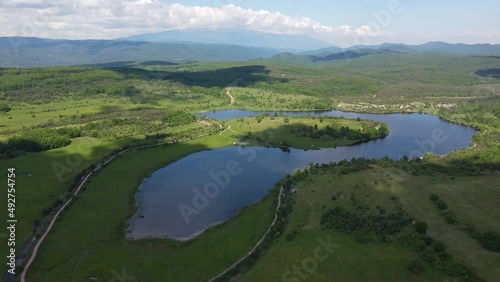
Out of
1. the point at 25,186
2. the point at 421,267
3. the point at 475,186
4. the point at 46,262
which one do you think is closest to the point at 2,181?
the point at 25,186

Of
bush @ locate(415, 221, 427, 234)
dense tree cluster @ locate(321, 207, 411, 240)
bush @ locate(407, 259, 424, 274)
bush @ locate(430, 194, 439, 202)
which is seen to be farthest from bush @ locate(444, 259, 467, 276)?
bush @ locate(430, 194, 439, 202)

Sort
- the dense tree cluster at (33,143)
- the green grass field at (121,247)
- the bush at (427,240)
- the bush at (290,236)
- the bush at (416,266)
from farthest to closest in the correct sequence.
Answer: the dense tree cluster at (33,143), the bush at (290,236), the green grass field at (121,247), the bush at (427,240), the bush at (416,266)

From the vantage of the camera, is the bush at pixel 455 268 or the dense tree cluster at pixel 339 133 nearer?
the bush at pixel 455 268

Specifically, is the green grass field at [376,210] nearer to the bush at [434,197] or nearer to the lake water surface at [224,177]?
the bush at [434,197]

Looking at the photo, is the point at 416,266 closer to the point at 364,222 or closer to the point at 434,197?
the point at 364,222

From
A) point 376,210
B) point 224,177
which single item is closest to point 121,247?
point 224,177

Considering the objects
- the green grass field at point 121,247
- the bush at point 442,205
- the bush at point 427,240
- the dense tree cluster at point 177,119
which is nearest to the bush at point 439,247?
the bush at point 427,240

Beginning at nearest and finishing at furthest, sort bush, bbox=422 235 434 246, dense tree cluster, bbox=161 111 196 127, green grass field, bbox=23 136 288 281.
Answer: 1. bush, bbox=422 235 434 246
2. green grass field, bbox=23 136 288 281
3. dense tree cluster, bbox=161 111 196 127

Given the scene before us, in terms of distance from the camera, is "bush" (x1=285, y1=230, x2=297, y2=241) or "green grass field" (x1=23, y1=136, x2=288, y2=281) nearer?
"green grass field" (x1=23, y1=136, x2=288, y2=281)

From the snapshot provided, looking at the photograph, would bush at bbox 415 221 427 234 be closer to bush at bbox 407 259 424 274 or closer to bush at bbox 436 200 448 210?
bush at bbox 407 259 424 274

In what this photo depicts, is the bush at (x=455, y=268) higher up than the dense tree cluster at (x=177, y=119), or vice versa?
the dense tree cluster at (x=177, y=119)
